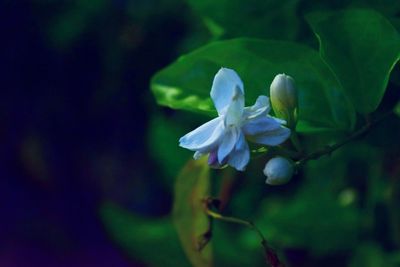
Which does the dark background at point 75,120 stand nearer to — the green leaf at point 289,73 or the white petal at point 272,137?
the green leaf at point 289,73

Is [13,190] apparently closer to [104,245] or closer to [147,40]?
[104,245]

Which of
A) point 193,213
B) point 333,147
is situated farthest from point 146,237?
point 333,147

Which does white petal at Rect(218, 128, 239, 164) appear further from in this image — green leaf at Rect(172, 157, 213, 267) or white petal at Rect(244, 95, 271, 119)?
green leaf at Rect(172, 157, 213, 267)

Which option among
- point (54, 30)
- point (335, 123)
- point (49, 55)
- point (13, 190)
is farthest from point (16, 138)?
point (335, 123)

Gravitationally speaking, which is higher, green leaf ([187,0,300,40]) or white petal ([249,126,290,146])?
white petal ([249,126,290,146])

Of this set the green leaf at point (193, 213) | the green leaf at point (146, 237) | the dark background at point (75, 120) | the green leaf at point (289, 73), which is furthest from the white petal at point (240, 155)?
the dark background at point (75, 120)

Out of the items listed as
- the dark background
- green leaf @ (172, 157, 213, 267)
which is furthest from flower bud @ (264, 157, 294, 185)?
the dark background
